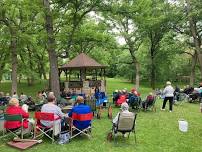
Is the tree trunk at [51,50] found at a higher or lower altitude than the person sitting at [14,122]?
higher

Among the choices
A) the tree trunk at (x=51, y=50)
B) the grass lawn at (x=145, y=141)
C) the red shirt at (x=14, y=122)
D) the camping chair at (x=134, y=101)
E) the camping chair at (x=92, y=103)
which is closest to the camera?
the grass lawn at (x=145, y=141)

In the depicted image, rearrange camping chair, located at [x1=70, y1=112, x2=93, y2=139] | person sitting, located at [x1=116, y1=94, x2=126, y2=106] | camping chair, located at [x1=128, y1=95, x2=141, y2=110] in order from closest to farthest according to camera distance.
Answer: camping chair, located at [x1=70, y1=112, x2=93, y2=139] < camping chair, located at [x1=128, y1=95, x2=141, y2=110] < person sitting, located at [x1=116, y1=94, x2=126, y2=106]

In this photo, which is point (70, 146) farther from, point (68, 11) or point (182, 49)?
point (182, 49)

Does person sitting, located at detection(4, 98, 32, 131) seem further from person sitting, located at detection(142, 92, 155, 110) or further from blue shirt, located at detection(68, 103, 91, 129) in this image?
person sitting, located at detection(142, 92, 155, 110)

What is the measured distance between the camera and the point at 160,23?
102 feet

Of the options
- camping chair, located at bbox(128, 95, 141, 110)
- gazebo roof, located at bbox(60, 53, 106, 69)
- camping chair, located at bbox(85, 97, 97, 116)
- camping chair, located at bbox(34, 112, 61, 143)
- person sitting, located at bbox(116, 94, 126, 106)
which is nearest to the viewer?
camping chair, located at bbox(34, 112, 61, 143)

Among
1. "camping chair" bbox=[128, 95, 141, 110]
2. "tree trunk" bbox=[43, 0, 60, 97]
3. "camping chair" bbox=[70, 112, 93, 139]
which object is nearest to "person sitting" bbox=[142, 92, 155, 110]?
"camping chair" bbox=[128, 95, 141, 110]

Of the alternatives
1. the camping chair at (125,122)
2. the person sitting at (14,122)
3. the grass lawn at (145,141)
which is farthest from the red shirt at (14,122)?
the camping chair at (125,122)

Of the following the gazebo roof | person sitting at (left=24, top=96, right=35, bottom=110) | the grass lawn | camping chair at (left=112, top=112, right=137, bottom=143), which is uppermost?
the gazebo roof

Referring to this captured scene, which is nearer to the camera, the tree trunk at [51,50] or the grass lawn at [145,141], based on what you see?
the grass lawn at [145,141]

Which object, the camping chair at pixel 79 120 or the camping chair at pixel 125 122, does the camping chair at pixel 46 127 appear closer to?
the camping chair at pixel 79 120

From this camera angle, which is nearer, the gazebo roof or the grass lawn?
the grass lawn

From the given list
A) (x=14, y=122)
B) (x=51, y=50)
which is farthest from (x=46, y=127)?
(x=51, y=50)

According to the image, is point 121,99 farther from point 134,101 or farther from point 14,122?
point 14,122
